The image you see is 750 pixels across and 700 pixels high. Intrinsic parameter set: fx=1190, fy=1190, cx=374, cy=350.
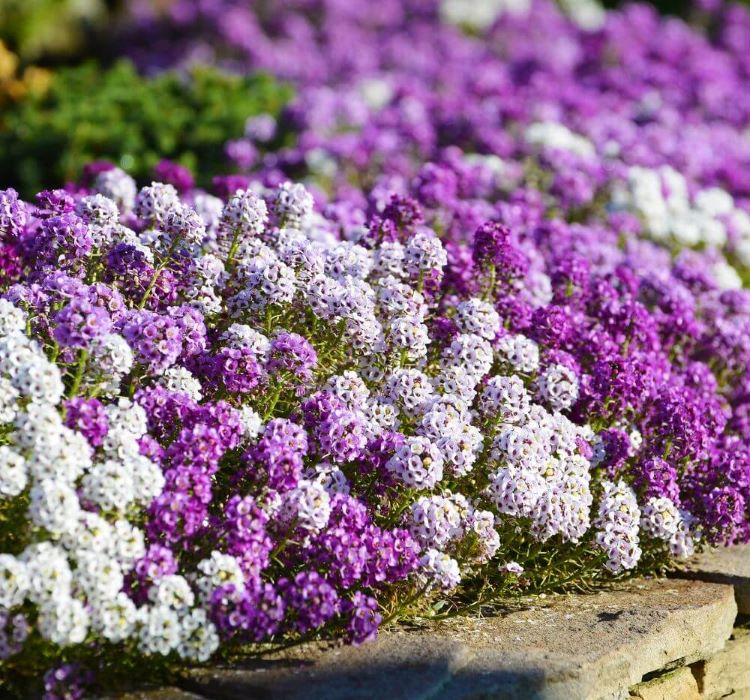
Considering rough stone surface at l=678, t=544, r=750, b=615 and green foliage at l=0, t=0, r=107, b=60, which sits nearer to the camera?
rough stone surface at l=678, t=544, r=750, b=615

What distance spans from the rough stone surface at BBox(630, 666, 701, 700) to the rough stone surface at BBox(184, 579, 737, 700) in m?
0.07

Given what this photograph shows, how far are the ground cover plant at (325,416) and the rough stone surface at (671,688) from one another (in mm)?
445

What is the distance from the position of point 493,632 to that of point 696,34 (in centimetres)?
1349

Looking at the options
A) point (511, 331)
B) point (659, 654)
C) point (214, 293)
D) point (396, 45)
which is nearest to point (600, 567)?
point (659, 654)

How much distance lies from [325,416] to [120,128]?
535 cm

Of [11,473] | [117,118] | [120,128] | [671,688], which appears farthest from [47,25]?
[671,688]

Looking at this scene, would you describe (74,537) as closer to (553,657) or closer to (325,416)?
(325,416)

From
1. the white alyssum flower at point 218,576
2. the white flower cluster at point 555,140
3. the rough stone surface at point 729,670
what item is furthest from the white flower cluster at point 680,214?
the white alyssum flower at point 218,576

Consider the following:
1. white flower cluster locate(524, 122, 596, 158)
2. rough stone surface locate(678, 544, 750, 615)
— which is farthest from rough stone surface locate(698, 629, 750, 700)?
white flower cluster locate(524, 122, 596, 158)

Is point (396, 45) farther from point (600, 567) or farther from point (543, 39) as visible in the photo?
point (600, 567)

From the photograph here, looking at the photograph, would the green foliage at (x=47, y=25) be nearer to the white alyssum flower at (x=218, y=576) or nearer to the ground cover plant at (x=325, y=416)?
the ground cover plant at (x=325, y=416)

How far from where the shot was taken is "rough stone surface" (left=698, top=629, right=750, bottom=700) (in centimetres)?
470

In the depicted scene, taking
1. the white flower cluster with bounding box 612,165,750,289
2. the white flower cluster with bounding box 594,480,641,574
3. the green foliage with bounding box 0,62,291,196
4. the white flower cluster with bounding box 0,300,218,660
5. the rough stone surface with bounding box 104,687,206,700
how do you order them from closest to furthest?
1. the white flower cluster with bounding box 0,300,218,660
2. the rough stone surface with bounding box 104,687,206,700
3. the white flower cluster with bounding box 594,480,641,574
4. the white flower cluster with bounding box 612,165,750,289
5. the green foliage with bounding box 0,62,291,196

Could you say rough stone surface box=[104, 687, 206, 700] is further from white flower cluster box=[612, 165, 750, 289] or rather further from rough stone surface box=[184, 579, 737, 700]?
white flower cluster box=[612, 165, 750, 289]
